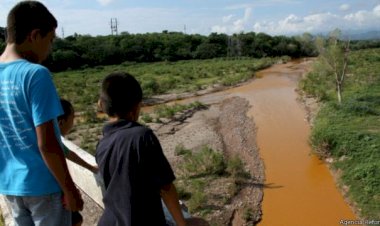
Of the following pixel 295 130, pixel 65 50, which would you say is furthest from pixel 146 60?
pixel 295 130

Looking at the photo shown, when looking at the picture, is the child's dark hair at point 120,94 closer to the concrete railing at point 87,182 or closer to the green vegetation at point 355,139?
the concrete railing at point 87,182

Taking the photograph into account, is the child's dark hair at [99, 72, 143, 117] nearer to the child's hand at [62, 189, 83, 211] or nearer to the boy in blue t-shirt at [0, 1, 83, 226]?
the boy in blue t-shirt at [0, 1, 83, 226]

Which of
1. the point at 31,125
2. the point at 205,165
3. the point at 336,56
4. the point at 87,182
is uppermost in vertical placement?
the point at 31,125

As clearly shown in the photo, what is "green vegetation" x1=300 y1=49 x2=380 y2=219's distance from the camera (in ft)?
29.4

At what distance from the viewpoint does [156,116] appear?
17.9m

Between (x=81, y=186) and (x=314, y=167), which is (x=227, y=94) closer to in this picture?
(x=314, y=167)

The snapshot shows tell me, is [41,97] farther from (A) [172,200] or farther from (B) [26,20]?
(A) [172,200]

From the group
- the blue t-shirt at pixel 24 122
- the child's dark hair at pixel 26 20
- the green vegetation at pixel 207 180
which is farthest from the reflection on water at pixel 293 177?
the child's dark hair at pixel 26 20

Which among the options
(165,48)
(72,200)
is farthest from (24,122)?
(165,48)

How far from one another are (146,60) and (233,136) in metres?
39.7

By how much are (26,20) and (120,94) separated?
67 cm

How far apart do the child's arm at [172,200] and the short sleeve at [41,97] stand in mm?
772

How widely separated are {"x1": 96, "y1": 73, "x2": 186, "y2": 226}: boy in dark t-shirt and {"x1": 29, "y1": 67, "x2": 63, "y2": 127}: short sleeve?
0.31 m

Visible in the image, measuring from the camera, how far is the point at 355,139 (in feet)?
38.0
